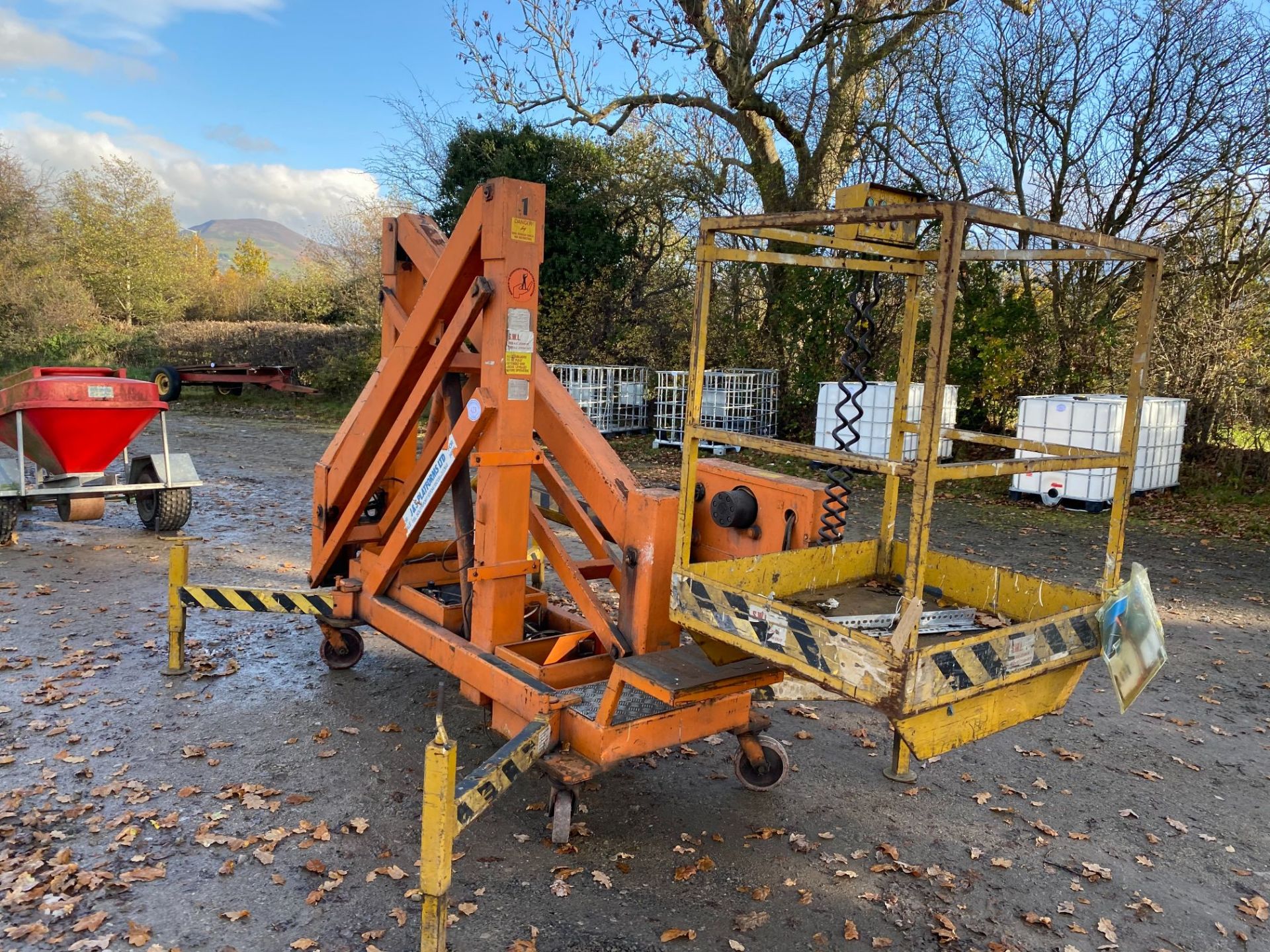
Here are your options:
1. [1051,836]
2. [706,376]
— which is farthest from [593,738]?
[706,376]

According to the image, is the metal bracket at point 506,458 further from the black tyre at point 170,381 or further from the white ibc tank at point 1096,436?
the black tyre at point 170,381

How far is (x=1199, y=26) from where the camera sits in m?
13.4

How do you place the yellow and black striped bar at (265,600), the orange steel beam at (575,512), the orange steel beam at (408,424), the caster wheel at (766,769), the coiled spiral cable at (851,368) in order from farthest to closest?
the yellow and black striped bar at (265,600), the orange steel beam at (575,512), the caster wheel at (766,769), the orange steel beam at (408,424), the coiled spiral cable at (851,368)

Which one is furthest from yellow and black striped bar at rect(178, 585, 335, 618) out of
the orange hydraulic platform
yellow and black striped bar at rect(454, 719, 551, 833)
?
yellow and black striped bar at rect(454, 719, 551, 833)

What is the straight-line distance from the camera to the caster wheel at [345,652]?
5879 millimetres

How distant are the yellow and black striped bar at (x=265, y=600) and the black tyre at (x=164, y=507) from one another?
4600 mm

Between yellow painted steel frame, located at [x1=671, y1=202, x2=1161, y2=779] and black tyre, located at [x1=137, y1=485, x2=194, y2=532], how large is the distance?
7.62m

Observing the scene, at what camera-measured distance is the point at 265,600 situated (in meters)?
5.36

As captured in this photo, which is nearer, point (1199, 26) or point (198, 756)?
point (198, 756)

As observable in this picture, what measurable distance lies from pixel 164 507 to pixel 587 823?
23.7ft

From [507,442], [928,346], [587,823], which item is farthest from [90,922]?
[928,346]

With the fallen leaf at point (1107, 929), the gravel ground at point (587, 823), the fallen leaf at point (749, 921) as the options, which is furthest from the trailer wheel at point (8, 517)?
the fallen leaf at point (1107, 929)

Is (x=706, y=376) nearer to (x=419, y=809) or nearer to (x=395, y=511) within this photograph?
(x=395, y=511)

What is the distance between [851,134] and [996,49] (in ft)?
8.93
